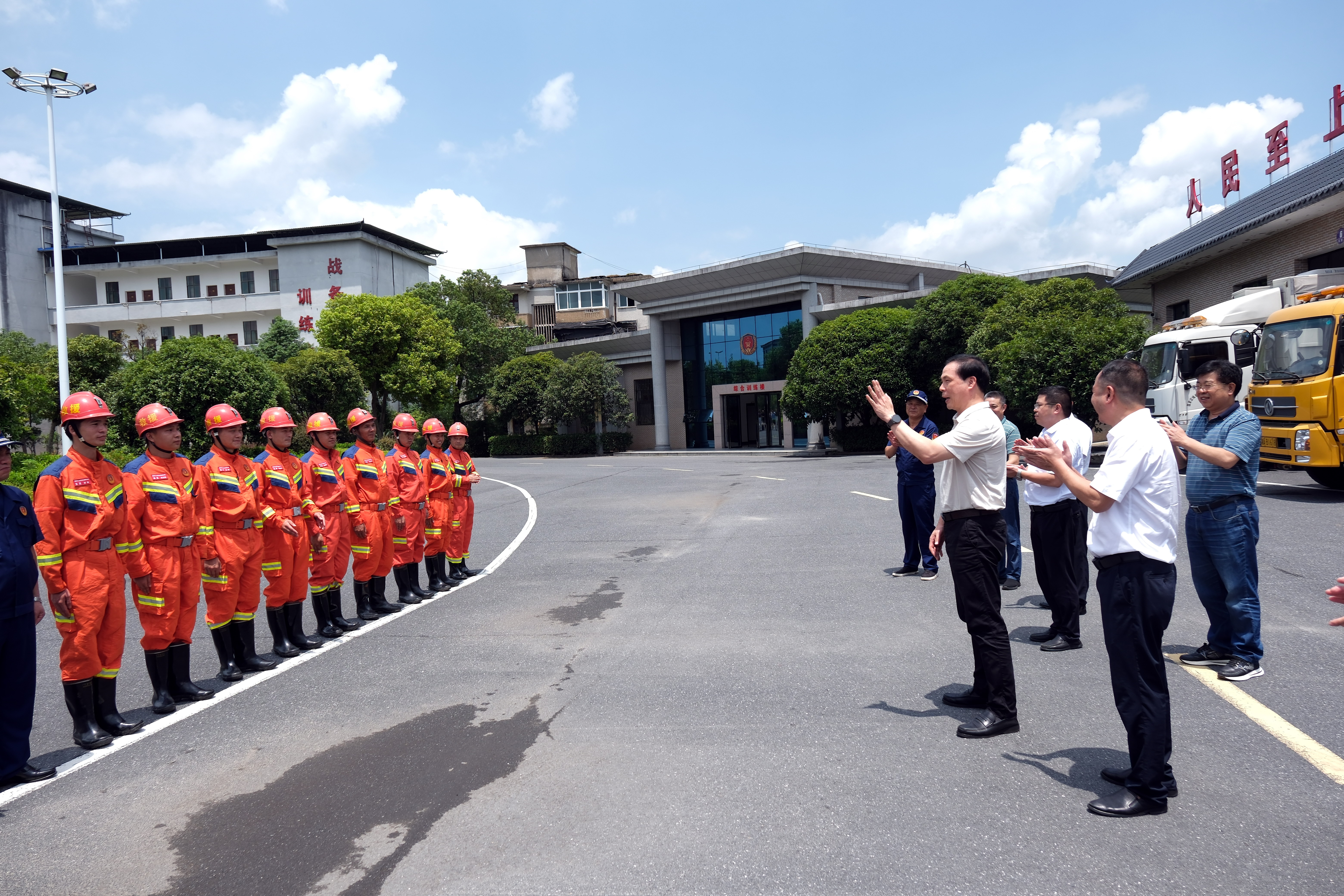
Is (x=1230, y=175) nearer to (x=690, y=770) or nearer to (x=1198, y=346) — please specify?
(x=1198, y=346)

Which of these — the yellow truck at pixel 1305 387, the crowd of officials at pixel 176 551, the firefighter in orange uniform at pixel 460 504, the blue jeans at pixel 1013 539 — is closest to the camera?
the crowd of officials at pixel 176 551

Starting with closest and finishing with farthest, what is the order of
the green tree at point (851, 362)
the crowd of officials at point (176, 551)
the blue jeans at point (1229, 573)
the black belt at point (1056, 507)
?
the crowd of officials at point (176, 551) < the blue jeans at point (1229, 573) < the black belt at point (1056, 507) < the green tree at point (851, 362)

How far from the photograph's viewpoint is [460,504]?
972cm

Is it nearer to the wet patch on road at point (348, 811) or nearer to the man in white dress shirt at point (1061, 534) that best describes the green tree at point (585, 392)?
the man in white dress shirt at point (1061, 534)

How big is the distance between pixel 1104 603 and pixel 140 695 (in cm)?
609

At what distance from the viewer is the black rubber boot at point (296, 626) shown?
673 cm

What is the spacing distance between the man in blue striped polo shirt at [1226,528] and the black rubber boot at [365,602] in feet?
21.8

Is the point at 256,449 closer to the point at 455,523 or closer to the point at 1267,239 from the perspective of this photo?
the point at 455,523

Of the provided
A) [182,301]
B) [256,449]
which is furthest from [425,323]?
A: [182,301]

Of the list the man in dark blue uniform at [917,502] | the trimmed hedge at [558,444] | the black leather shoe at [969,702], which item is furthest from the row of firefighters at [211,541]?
the trimmed hedge at [558,444]

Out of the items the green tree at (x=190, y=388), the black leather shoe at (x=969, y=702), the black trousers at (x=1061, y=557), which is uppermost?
the green tree at (x=190, y=388)

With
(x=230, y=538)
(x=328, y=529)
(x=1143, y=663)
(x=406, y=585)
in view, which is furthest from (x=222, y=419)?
(x=1143, y=663)

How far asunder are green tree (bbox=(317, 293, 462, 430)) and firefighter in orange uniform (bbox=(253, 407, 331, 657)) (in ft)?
128

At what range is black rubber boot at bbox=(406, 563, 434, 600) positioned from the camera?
866 cm
